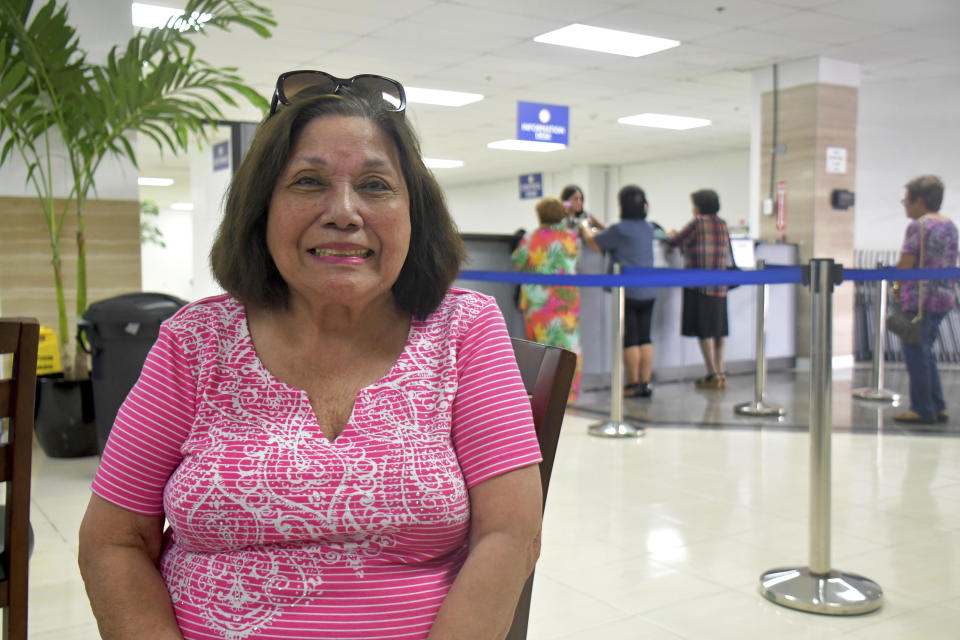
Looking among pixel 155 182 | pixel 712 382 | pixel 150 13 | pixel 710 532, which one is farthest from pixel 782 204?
pixel 155 182

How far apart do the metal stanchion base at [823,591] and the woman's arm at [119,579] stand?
6.37ft

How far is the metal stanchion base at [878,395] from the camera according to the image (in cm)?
636

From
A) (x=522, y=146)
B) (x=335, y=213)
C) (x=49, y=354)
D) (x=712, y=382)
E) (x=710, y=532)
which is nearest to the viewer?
(x=335, y=213)

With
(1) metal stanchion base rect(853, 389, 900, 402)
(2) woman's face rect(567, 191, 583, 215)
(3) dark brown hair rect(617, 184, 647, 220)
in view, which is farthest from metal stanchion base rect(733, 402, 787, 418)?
(2) woman's face rect(567, 191, 583, 215)

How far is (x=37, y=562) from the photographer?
2.86 meters

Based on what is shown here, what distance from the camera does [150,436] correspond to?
1.12m

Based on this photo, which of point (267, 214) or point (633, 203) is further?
point (633, 203)

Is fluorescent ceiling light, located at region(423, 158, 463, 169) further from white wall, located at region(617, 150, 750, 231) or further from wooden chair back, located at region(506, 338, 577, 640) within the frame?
wooden chair back, located at region(506, 338, 577, 640)

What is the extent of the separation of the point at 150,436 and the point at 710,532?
252 cm

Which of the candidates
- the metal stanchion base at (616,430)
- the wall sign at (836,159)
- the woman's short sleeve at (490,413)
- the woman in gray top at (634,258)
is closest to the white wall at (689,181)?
the wall sign at (836,159)

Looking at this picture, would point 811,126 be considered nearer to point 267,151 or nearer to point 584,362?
point 584,362

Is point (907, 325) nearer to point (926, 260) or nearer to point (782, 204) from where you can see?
point (926, 260)

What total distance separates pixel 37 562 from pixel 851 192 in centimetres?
795

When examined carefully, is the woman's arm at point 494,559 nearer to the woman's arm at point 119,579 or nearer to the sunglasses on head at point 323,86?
the woman's arm at point 119,579
